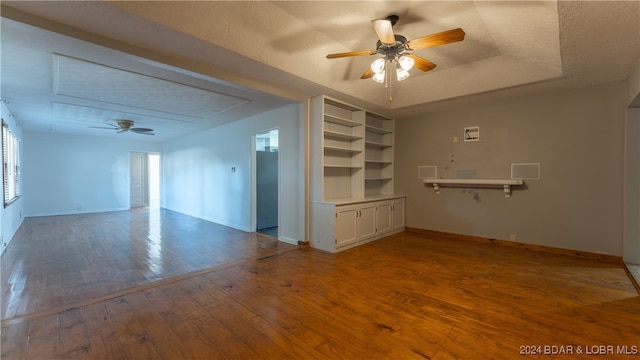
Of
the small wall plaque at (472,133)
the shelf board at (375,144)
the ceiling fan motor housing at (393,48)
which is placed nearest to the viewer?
the ceiling fan motor housing at (393,48)

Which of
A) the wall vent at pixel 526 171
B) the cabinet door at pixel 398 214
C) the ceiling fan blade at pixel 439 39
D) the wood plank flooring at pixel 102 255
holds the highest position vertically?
the ceiling fan blade at pixel 439 39

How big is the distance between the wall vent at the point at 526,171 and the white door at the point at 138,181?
37.5 feet

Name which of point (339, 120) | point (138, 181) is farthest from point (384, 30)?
point (138, 181)

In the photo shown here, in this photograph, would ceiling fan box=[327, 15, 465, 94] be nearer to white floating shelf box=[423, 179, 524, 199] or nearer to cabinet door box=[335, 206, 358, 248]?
cabinet door box=[335, 206, 358, 248]

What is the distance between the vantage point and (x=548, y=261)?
12.2ft

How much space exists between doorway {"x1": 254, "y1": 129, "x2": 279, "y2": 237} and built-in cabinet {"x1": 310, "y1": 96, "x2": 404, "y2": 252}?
163 centimetres

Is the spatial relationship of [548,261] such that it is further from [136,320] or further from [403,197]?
[136,320]

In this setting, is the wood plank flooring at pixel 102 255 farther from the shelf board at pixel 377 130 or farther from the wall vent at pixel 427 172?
the wall vent at pixel 427 172

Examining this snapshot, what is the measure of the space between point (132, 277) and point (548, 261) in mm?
5401

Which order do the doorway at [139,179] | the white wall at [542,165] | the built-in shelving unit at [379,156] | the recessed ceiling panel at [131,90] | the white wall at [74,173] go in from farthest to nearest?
the doorway at [139,179] → the white wall at [74,173] → the built-in shelving unit at [379,156] → the white wall at [542,165] → the recessed ceiling panel at [131,90]

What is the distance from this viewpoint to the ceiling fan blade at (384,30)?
7.32ft

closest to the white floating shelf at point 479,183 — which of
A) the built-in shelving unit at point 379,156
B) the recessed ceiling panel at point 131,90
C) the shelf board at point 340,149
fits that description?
the built-in shelving unit at point 379,156

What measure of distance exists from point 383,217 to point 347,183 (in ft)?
3.09

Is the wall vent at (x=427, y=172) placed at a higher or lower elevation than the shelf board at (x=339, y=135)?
lower
